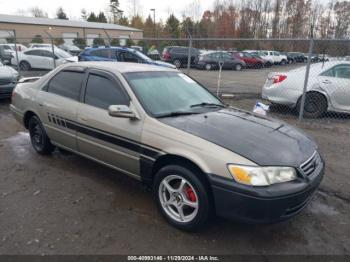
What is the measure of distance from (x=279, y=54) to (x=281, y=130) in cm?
3214

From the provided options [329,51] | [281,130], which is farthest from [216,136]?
[329,51]

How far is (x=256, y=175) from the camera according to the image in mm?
2777

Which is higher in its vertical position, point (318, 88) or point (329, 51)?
point (329, 51)

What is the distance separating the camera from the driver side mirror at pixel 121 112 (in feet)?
11.2

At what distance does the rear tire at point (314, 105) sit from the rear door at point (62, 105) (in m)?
5.78

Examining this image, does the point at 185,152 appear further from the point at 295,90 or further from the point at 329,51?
the point at 329,51

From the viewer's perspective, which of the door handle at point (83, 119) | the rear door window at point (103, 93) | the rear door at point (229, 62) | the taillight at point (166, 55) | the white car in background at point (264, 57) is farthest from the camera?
the white car in background at point (264, 57)

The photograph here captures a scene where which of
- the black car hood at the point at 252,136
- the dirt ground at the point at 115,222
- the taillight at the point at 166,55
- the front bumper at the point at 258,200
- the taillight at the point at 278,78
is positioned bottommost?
the dirt ground at the point at 115,222

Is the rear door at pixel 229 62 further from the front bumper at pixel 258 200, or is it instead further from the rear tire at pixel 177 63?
the front bumper at pixel 258 200

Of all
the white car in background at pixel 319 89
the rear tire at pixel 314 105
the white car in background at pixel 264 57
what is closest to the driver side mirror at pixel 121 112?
the white car in background at pixel 319 89

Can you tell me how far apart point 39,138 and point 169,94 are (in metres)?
2.59

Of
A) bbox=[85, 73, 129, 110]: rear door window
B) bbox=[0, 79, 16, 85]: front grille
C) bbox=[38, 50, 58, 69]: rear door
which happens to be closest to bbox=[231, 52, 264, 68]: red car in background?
bbox=[38, 50, 58, 69]: rear door

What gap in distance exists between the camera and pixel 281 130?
3.58 meters

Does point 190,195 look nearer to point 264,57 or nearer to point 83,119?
point 83,119
